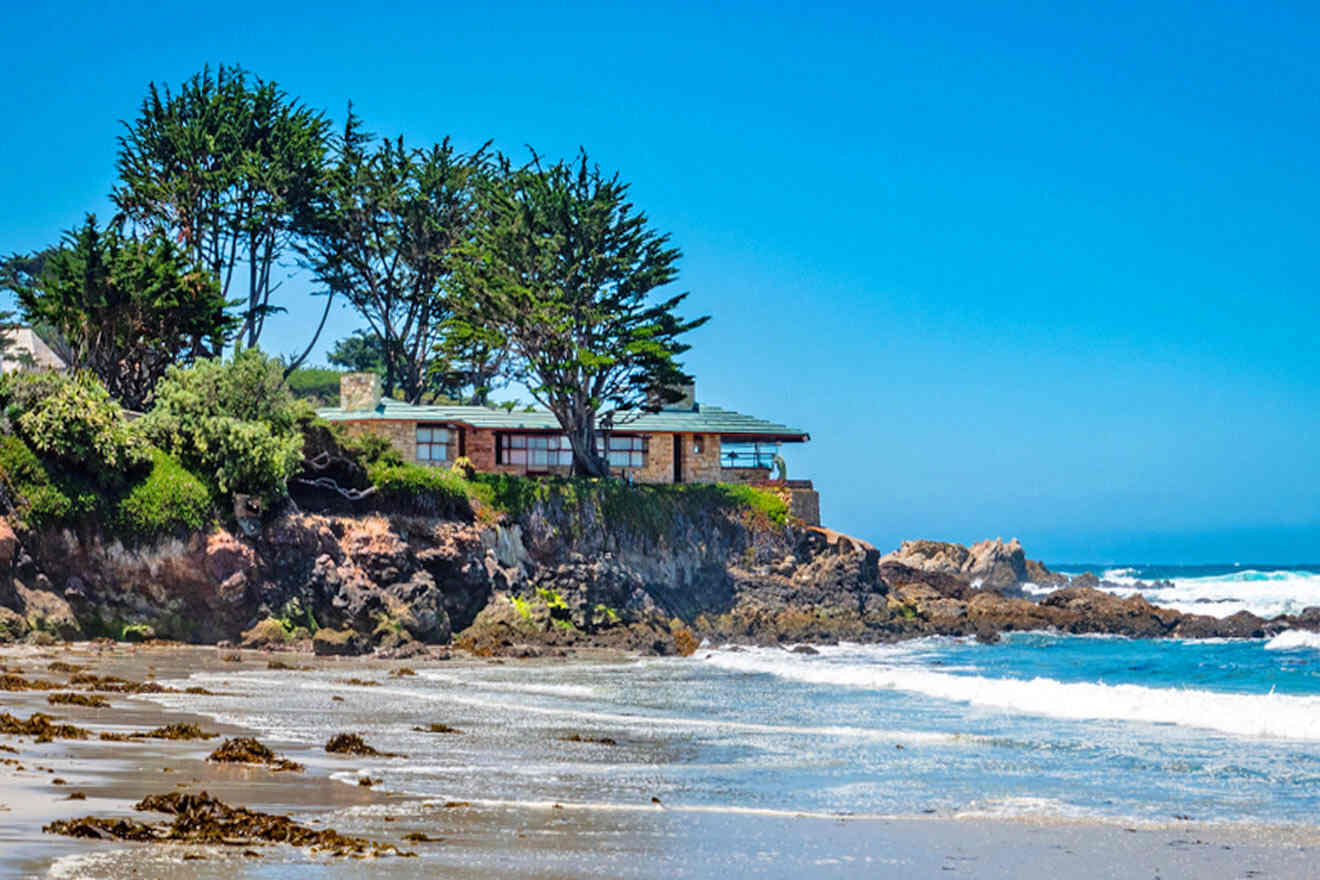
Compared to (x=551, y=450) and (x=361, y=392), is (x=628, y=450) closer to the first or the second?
(x=551, y=450)

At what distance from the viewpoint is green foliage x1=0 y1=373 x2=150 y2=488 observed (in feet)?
93.5

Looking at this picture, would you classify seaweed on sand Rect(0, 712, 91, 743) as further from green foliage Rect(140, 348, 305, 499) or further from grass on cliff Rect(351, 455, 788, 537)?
grass on cliff Rect(351, 455, 788, 537)

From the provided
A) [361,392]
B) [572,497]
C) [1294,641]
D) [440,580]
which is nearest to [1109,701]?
[440,580]

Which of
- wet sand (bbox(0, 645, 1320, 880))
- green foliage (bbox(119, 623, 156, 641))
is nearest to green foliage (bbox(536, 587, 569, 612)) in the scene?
green foliage (bbox(119, 623, 156, 641))

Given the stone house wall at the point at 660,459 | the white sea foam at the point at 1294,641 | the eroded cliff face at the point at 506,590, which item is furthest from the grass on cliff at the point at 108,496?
the white sea foam at the point at 1294,641

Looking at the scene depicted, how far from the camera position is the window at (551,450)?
49.9 metres

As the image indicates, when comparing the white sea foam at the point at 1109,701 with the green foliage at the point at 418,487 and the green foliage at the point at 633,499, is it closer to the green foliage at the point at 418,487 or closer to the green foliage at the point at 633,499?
the green foliage at the point at 418,487

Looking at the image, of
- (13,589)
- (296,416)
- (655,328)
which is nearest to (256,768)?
(13,589)

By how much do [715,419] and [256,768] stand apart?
130ft

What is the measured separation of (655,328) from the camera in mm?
44312

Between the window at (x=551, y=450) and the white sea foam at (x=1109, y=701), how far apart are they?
2160 centimetres

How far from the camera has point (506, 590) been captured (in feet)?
121

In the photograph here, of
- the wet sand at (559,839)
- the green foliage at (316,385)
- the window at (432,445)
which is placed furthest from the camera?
the green foliage at (316,385)

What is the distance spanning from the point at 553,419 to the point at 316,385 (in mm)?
37287
